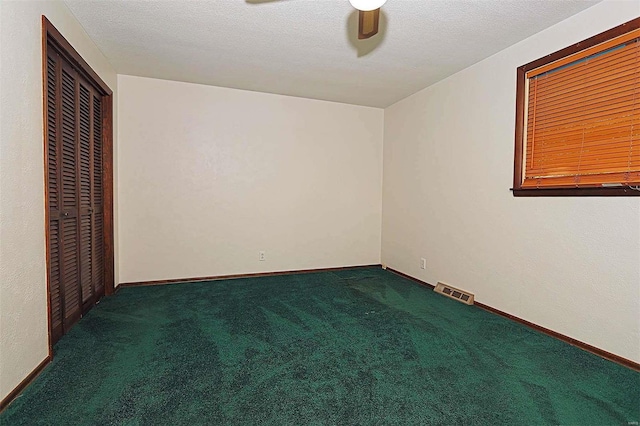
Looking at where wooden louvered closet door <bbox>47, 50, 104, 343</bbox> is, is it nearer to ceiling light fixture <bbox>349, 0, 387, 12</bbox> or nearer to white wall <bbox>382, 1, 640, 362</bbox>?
ceiling light fixture <bbox>349, 0, 387, 12</bbox>

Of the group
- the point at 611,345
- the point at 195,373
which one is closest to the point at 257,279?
the point at 195,373

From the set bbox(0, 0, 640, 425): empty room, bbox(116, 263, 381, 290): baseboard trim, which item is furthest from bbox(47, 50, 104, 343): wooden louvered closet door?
bbox(116, 263, 381, 290): baseboard trim

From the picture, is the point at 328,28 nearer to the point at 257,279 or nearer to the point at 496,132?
the point at 496,132

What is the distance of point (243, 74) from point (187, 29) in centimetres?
101

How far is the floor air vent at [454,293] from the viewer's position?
3.34m

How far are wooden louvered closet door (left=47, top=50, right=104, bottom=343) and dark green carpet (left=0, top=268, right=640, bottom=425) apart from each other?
294mm

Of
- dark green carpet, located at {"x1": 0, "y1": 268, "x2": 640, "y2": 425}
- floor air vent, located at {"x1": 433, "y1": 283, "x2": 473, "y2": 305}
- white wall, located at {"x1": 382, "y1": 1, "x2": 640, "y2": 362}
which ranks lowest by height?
dark green carpet, located at {"x1": 0, "y1": 268, "x2": 640, "y2": 425}

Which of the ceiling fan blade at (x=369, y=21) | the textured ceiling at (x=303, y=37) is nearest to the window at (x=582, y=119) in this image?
the textured ceiling at (x=303, y=37)

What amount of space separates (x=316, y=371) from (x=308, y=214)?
9.17ft

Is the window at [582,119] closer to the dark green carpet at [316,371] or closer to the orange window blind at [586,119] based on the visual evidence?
the orange window blind at [586,119]

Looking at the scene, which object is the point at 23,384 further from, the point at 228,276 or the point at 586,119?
the point at 586,119

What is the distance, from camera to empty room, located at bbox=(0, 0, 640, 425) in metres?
1.78

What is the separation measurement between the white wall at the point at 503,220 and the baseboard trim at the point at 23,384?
3.58 metres

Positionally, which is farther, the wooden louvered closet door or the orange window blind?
the wooden louvered closet door
